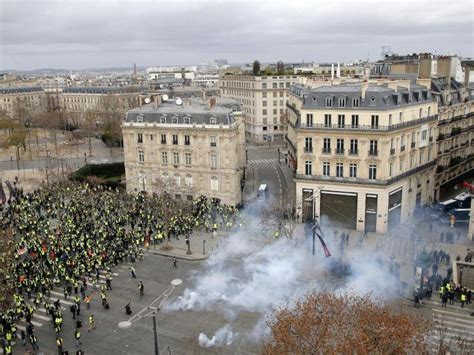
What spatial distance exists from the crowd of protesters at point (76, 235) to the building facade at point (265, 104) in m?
49.2

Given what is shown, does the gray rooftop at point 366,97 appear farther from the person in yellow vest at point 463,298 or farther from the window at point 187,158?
the person in yellow vest at point 463,298

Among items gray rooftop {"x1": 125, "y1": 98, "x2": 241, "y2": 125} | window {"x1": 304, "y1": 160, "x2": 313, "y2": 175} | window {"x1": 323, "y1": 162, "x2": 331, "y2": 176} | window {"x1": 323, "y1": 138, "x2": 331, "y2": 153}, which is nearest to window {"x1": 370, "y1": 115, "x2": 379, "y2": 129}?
window {"x1": 323, "y1": 138, "x2": 331, "y2": 153}

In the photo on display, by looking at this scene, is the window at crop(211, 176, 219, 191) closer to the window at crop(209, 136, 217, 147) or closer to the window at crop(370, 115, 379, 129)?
the window at crop(209, 136, 217, 147)

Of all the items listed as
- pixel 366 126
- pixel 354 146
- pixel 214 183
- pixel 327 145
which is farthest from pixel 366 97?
pixel 214 183

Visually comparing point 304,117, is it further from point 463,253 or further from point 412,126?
point 463,253

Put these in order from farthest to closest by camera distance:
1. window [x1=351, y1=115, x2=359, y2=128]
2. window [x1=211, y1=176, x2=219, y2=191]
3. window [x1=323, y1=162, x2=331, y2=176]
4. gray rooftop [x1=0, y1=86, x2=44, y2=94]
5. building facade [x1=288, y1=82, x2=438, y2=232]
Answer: gray rooftop [x1=0, y1=86, x2=44, y2=94]
window [x1=211, y1=176, x2=219, y2=191]
window [x1=323, y1=162, x2=331, y2=176]
window [x1=351, y1=115, x2=359, y2=128]
building facade [x1=288, y1=82, x2=438, y2=232]

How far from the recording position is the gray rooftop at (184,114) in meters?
56.9

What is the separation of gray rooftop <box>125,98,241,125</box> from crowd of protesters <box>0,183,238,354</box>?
384 inches

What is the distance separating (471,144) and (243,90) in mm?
58644

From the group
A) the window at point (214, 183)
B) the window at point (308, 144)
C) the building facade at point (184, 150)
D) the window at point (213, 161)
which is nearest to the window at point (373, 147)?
the window at point (308, 144)

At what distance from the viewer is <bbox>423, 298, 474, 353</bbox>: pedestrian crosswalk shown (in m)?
28.1

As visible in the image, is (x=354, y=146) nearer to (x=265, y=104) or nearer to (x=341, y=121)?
(x=341, y=121)

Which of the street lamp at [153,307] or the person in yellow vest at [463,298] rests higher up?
the person in yellow vest at [463,298]

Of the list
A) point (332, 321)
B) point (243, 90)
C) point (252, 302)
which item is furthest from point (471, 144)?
point (243, 90)
